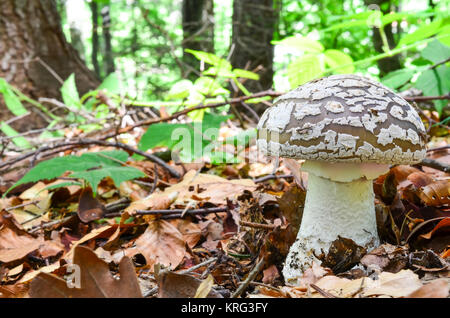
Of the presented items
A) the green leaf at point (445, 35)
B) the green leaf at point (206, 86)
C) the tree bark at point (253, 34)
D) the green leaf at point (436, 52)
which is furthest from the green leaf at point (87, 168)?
the tree bark at point (253, 34)

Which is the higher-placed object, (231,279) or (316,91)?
(316,91)

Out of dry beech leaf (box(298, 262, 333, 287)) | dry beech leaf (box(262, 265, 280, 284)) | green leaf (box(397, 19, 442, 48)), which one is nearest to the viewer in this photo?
dry beech leaf (box(298, 262, 333, 287))

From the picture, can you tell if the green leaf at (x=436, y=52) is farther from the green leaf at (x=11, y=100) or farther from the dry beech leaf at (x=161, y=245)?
the green leaf at (x=11, y=100)

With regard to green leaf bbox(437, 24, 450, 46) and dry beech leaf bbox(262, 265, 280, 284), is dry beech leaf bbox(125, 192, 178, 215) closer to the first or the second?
dry beech leaf bbox(262, 265, 280, 284)

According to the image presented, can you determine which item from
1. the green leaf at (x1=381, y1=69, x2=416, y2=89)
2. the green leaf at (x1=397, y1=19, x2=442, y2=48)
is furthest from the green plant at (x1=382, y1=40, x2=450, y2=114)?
the green leaf at (x1=397, y1=19, x2=442, y2=48)
